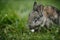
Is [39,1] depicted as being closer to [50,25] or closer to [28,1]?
[28,1]

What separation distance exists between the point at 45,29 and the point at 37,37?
0.46ft

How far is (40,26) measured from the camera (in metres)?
2.28

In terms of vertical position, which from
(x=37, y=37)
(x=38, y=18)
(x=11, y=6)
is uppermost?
(x=11, y=6)

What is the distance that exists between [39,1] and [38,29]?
1.06 ft

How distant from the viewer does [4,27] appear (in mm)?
2242

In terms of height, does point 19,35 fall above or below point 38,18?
below

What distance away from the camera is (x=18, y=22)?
7.41 ft

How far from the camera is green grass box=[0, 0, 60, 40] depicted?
221 centimetres

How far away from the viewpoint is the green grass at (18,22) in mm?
2205

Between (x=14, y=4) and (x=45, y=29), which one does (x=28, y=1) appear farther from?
(x=45, y=29)

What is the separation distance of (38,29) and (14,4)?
399 mm

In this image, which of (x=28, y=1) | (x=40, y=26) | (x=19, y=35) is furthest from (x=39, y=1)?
(x=19, y=35)

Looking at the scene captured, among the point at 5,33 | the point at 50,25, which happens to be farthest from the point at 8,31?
the point at 50,25

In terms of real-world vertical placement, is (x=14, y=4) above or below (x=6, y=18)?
above
